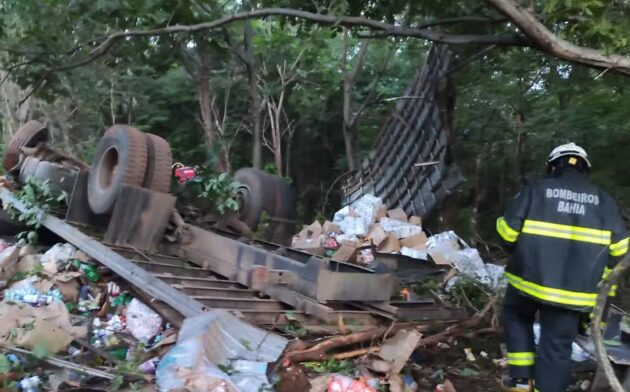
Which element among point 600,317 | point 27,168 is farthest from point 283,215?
point 600,317

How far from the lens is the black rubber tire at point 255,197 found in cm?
668

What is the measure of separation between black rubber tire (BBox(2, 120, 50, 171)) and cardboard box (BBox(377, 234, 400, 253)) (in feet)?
13.0

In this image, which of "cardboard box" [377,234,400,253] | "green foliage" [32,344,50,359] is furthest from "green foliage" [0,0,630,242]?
"green foliage" [32,344,50,359]

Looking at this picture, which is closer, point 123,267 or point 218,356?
point 218,356

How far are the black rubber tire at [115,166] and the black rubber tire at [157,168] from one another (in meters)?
0.08

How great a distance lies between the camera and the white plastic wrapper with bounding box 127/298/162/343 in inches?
168

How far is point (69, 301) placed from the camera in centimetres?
475

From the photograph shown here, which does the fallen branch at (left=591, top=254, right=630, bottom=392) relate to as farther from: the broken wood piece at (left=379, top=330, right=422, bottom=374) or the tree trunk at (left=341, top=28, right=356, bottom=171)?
the tree trunk at (left=341, top=28, right=356, bottom=171)

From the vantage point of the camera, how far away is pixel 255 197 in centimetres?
673

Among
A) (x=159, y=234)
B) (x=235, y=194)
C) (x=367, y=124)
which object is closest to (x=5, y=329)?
(x=159, y=234)

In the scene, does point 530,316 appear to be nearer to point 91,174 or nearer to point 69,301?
point 69,301

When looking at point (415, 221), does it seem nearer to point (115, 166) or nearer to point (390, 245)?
point (390, 245)

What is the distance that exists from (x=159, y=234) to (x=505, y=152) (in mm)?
5205

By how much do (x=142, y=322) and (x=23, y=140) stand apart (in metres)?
3.86
